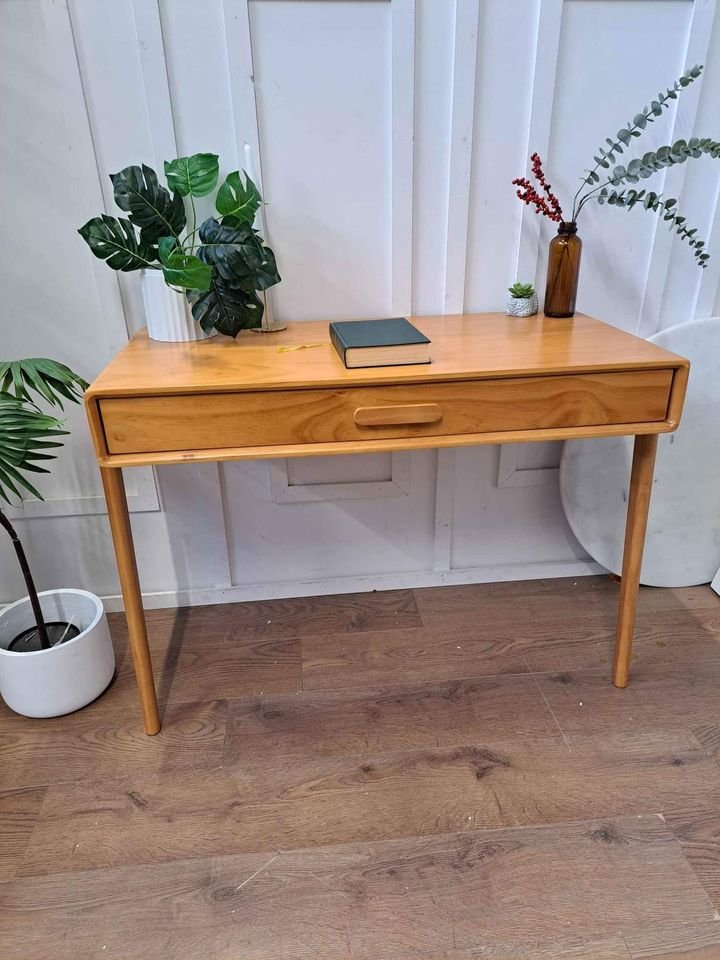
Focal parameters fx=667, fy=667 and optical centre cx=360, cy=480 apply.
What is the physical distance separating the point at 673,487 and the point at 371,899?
1.27m

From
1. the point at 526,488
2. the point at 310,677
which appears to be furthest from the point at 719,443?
the point at 310,677

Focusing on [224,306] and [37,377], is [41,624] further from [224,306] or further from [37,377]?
[224,306]

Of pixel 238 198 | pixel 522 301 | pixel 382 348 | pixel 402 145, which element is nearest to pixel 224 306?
pixel 238 198

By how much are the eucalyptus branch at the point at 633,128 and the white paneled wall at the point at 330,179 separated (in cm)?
3

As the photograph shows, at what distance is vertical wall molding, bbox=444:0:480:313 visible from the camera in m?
1.41

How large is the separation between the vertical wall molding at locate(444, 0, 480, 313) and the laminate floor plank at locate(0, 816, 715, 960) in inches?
46.6

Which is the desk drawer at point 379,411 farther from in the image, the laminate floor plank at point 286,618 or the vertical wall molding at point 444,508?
the laminate floor plank at point 286,618

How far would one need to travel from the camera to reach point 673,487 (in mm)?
1799

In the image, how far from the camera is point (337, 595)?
1.89 metres

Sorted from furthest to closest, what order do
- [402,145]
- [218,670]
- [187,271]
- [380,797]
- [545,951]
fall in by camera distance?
1. [218,670]
2. [402,145]
3. [380,797]
4. [187,271]
5. [545,951]

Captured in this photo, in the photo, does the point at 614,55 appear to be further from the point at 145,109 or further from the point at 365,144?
the point at 145,109

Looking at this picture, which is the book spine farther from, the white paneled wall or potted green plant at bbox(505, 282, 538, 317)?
potted green plant at bbox(505, 282, 538, 317)

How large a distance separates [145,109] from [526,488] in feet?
4.24

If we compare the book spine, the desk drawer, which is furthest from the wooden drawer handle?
the book spine
